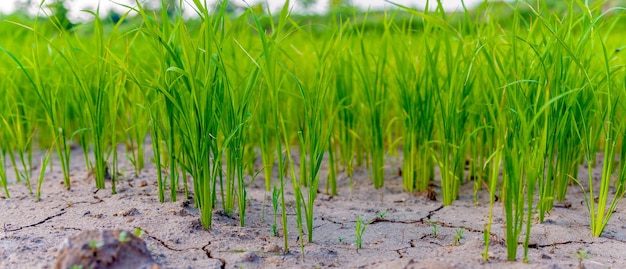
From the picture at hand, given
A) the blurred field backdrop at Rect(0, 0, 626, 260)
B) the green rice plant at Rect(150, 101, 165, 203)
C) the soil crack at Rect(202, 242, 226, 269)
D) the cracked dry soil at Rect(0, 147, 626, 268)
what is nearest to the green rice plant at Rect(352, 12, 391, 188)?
the blurred field backdrop at Rect(0, 0, 626, 260)

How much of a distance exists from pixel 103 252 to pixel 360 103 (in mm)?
1326

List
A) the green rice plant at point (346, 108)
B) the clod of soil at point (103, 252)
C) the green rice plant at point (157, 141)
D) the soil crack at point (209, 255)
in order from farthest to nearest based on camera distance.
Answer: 1. the green rice plant at point (346, 108)
2. the green rice plant at point (157, 141)
3. the soil crack at point (209, 255)
4. the clod of soil at point (103, 252)

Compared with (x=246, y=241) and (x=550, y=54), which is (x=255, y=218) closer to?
(x=246, y=241)

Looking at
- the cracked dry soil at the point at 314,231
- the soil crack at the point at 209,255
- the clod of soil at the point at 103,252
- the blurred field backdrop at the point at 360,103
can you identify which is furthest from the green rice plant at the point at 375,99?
the clod of soil at the point at 103,252

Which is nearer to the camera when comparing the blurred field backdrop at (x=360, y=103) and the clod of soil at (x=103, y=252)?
the clod of soil at (x=103, y=252)

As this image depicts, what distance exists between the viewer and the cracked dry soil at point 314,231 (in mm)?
1562

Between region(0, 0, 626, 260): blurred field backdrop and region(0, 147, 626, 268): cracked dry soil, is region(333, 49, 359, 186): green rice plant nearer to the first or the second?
region(0, 0, 626, 260): blurred field backdrop

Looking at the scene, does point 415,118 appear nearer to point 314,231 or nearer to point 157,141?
point 314,231

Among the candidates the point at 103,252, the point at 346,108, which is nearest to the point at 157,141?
the point at 103,252

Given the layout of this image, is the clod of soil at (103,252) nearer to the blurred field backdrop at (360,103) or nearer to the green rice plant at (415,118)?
the blurred field backdrop at (360,103)

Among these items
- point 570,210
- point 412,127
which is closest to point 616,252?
point 570,210

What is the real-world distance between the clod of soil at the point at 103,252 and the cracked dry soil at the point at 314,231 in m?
0.15

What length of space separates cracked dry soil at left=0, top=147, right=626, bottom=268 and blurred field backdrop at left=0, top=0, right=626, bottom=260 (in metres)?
0.06

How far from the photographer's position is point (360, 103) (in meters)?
Result: 2.43
